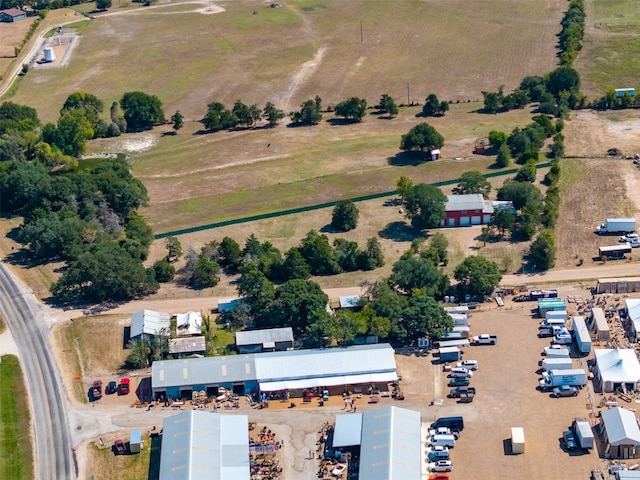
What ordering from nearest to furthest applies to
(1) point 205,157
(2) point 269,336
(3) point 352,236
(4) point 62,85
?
1. (2) point 269,336
2. (3) point 352,236
3. (1) point 205,157
4. (4) point 62,85

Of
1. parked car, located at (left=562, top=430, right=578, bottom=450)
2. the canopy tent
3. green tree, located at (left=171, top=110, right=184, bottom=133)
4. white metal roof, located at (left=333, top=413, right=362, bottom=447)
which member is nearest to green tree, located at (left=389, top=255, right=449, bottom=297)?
the canopy tent

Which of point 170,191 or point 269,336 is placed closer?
point 269,336

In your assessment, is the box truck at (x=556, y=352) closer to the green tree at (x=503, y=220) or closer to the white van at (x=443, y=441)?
the white van at (x=443, y=441)

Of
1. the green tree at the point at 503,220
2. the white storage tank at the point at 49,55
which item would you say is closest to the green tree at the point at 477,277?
the green tree at the point at 503,220

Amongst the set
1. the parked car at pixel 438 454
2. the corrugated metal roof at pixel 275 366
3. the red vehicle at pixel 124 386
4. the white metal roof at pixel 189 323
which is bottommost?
the parked car at pixel 438 454

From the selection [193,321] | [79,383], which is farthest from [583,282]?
[79,383]

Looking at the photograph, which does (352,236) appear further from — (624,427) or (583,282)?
(624,427)
